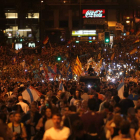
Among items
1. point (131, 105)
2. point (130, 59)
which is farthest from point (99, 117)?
point (130, 59)

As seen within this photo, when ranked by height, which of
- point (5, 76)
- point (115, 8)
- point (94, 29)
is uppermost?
point (115, 8)

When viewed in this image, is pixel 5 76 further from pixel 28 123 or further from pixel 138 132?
pixel 138 132

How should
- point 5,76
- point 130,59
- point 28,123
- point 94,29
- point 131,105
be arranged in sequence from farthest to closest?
point 94,29 → point 130,59 → point 5,76 → point 131,105 → point 28,123

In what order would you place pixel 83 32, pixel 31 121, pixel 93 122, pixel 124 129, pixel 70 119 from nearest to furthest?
1. pixel 124 129
2. pixel 93 122
3. pixel 70 119
4. pixel 31 121
5. pixel 83 32

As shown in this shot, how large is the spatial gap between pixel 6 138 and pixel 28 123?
1.26m

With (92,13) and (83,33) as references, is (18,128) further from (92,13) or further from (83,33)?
(92,13)

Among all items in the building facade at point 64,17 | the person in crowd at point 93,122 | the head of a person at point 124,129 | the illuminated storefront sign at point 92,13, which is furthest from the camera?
the illuminated storefront sign at point 92,13

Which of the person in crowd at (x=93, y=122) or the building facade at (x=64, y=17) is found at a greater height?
the building facade at (x=64, y=17)

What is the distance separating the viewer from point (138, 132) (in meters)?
6.07

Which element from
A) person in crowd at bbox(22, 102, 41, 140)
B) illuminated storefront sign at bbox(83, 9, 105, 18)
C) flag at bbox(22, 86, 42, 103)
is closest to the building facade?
A: illuminated storefront sign at bbox(83, 9, 105, 18)

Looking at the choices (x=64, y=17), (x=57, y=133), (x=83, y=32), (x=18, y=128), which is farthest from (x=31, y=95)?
(x=64, y=17)

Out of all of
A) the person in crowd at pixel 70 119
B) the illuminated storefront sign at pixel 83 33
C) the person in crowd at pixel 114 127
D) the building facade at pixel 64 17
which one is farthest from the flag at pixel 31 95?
the illuminated storefront sign at pixel 83 33

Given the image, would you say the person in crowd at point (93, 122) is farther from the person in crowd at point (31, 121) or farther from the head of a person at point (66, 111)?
the person in crowd at point (31, 121)

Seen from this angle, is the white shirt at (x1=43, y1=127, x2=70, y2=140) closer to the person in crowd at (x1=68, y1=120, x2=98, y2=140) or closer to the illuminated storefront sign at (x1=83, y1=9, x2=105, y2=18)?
the person in crowd at (x1=68, y1=120, x2=98, y2=140)
